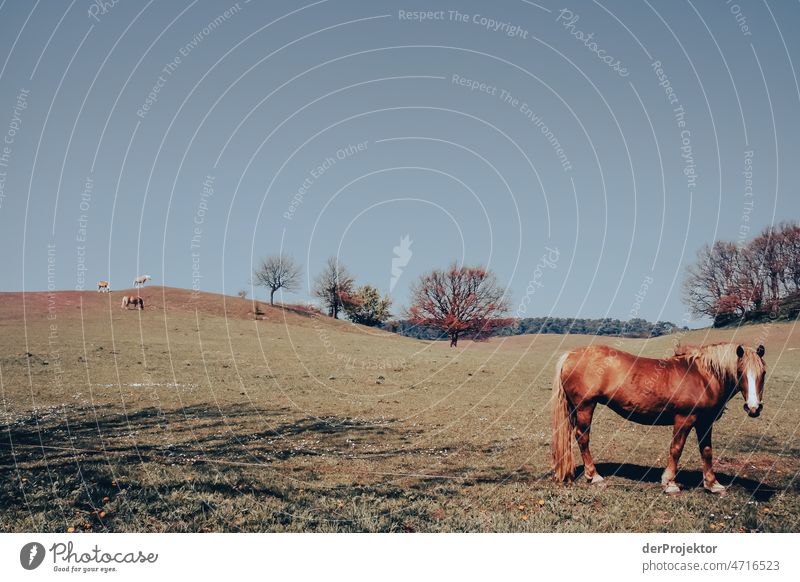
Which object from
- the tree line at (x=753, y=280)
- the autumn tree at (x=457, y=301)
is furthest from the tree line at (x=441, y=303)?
the tree line at (x=753, y=280)

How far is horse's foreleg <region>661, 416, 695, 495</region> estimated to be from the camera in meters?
9.30

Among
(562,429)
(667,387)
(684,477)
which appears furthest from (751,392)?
(684,477)

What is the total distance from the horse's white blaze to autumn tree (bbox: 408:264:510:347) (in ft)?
126

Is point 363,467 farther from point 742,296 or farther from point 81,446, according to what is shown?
point 742,296

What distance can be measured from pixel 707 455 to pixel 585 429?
2.03 meters

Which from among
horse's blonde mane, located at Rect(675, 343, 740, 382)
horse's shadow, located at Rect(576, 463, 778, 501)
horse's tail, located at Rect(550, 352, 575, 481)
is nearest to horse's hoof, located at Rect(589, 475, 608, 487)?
horse's tail, located at Rect(550, 352, 575, 481)

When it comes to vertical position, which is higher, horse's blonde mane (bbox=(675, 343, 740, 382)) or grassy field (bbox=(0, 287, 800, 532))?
horse's blonde mane (bbox=(675, 343, 740, 382))

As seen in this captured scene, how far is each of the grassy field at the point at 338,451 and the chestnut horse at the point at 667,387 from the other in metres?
1.04

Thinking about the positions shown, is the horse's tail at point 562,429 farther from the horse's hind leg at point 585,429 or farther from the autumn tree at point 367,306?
the autumn tree at point 367,306

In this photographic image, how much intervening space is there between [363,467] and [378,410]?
10060mm

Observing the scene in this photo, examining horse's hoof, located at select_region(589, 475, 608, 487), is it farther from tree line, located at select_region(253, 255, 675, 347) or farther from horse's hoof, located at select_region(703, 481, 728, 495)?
tree line, located at select_region(253, 255, 675, 347)

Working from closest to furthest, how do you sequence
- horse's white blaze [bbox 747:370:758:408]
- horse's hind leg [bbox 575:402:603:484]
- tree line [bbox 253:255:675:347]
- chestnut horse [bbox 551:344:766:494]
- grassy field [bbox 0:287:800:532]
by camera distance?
horse's white blaze [bbox 747:370:758:408], grassy field [bbox 0:287:800:532], chestnut horse [bbox 551:344:766:494], horse's hind leg [bbox 575:402:603:484], tree line [bbox 253:255:675:347]

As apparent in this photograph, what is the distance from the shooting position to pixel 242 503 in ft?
31.1
